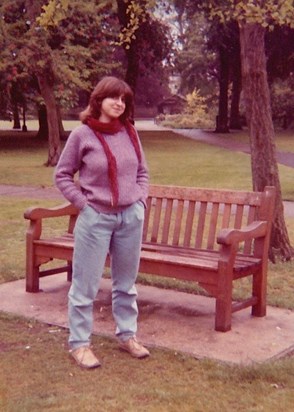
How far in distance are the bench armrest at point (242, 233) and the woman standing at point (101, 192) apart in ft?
2.66

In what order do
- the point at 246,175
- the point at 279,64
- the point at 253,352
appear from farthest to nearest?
the point at 279,64 → the point at 246,175 → the point at 253,352

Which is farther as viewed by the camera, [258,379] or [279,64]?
[279,64]

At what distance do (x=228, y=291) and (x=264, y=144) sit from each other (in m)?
2.95

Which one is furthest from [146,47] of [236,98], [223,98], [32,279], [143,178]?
[143,178]

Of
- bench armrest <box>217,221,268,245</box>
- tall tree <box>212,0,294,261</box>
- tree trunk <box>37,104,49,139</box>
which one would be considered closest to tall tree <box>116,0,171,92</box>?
tree trunk <box>37,104,49,139</box>

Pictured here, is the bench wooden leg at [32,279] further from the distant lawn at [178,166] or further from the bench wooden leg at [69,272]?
the distant lawn at [178,166]

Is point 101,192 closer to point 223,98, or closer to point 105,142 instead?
point 105,142

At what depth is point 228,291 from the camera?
5895 millimetres

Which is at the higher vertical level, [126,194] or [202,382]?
[126,194]

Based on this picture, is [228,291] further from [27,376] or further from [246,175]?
[246,175]

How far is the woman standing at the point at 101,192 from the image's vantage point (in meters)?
5.08

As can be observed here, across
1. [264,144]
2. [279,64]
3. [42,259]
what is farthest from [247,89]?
[279,64]

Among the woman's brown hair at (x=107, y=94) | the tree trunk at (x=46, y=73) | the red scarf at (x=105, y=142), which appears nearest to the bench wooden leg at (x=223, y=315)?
the red scarf at (x=105, y=142)

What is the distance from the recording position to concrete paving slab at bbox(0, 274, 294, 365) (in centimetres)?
557
